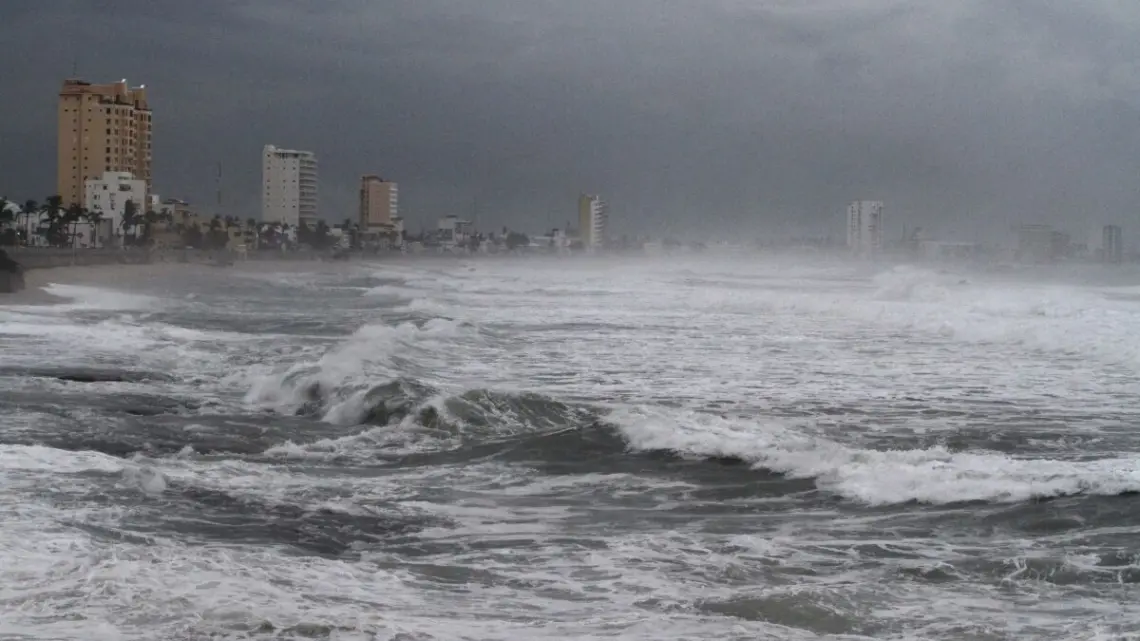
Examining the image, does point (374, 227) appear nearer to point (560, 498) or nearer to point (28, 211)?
point (28, 211)

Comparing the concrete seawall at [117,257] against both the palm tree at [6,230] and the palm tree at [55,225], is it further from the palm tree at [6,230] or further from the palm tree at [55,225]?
the palm tree at [55,225]

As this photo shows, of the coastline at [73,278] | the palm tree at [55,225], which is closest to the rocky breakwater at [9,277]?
the coastline at [73,278]

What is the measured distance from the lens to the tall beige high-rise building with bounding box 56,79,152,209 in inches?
5527

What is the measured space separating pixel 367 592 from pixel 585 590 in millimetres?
1112

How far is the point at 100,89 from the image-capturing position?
144250 millimetres

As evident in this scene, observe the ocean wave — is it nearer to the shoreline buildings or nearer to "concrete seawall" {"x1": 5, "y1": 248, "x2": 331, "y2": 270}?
"concrete seawall" {"x1": 5, "y1": 248, "x2": 331, "y2": 270}

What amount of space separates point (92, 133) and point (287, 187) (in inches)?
1565

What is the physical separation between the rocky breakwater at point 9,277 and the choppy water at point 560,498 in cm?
2162

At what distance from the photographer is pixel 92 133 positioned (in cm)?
14212

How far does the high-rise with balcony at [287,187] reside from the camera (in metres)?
178

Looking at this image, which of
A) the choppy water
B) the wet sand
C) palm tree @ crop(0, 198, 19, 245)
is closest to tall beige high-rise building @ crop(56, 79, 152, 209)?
palm tree @ crop(0, 198, 19, 245)

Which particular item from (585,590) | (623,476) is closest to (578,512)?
(623,476)

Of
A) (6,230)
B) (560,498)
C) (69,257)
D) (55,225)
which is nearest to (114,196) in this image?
(55,225)

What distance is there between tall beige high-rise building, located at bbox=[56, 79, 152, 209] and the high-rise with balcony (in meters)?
33.1
